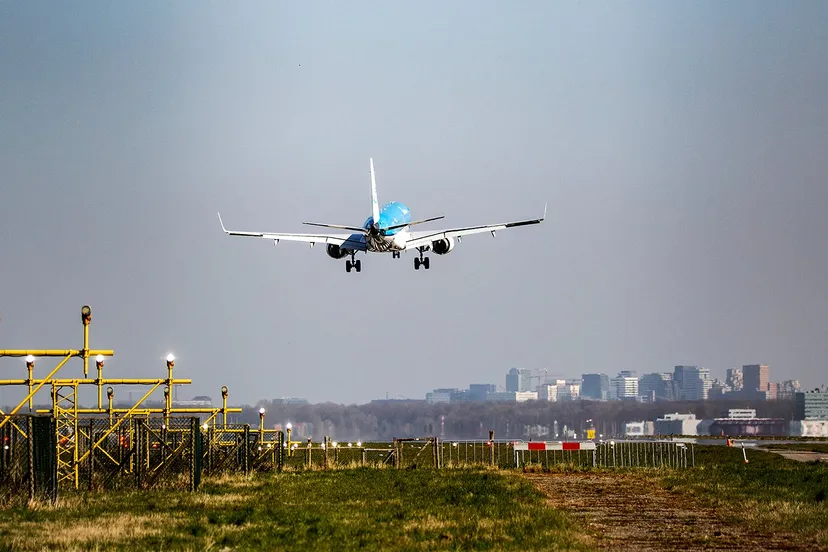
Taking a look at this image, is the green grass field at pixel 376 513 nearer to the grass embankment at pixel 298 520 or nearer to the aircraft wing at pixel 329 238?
the grass embankment at pixel 298 520

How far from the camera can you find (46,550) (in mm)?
23703

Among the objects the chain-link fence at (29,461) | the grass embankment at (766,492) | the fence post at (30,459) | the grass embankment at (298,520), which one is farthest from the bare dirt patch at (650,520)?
the fence post at (30,459)

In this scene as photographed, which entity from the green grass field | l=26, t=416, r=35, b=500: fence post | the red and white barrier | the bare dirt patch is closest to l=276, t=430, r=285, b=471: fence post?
the green grass field

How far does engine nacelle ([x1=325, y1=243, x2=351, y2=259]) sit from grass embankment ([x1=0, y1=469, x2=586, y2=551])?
116ft

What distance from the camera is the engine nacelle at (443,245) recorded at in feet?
254

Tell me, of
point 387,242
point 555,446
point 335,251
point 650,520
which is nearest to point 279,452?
point 555,446

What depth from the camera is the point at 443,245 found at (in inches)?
3044

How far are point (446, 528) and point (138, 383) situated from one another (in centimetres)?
2105

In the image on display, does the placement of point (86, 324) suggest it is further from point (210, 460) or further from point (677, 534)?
point (677, 534)

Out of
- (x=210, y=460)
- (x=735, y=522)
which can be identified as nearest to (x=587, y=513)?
(x=735, y=522)

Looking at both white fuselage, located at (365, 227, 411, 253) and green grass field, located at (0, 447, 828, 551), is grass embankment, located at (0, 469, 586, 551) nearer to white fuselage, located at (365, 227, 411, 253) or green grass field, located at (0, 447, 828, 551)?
green grass field, located at (0, 447, 828, 551)

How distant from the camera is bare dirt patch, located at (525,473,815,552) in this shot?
25906 mm

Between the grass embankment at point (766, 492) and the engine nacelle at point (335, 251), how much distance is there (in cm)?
2909

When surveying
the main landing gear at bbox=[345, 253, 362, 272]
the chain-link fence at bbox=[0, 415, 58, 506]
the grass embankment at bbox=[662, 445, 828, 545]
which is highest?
the main landing gear at bbox=[345, 253, 362, 272]
